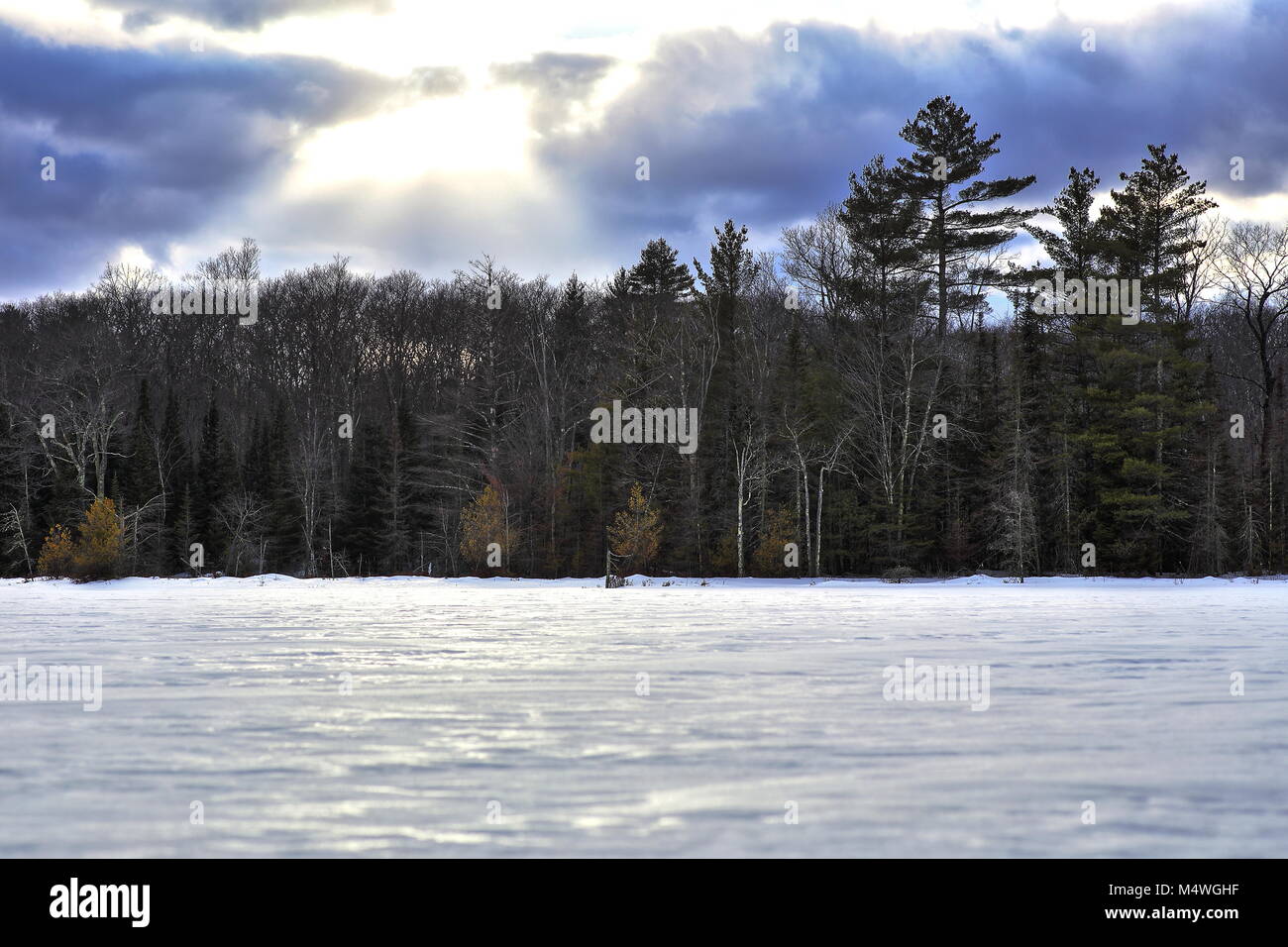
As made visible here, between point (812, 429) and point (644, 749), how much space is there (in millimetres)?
35655

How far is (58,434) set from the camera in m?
49.9

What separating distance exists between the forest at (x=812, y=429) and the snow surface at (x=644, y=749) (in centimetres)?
2449

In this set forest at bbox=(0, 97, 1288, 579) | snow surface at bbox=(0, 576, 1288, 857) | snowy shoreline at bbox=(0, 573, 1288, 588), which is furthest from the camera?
forest at bbox=(0, 97, 1288, 579)

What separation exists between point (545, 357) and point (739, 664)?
1480 inches

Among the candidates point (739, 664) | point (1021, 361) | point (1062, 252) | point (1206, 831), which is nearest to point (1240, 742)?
point (1206, 831)

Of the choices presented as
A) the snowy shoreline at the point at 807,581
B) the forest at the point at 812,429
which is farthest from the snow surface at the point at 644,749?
the forest at the point at 812,429

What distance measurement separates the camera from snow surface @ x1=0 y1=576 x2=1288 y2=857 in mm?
3947

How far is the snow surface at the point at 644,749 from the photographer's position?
155 inches

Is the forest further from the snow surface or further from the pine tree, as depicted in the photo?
the snow surface

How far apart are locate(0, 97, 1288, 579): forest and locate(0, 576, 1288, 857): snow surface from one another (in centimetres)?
2449

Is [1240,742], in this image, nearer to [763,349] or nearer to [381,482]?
[763,349]

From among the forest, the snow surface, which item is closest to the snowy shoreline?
the forest

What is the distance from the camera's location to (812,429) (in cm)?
4022

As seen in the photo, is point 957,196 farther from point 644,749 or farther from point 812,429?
point 644,749
